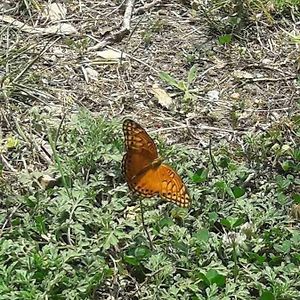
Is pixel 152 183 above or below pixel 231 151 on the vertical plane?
above

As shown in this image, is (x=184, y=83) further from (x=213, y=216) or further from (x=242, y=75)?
(x=213, y=216)

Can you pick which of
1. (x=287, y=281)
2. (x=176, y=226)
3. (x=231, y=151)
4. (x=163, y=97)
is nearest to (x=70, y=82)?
(x=163, y=97)

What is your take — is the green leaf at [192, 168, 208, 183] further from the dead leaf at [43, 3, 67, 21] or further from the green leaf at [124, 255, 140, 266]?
the dead leaf at [43, 3, 67, 21]

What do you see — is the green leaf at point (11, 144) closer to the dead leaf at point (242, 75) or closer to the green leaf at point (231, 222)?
the green leaf at point (231, 222)

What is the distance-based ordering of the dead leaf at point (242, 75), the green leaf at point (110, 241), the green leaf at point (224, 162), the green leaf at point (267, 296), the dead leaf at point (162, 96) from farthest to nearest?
the dead leaf at point (242, 75)
the dead leaf at point (162, 96)
the green leaf at point (224, 162)
the green leaf at point (110, 241)
the green leaf at point (267, 296)

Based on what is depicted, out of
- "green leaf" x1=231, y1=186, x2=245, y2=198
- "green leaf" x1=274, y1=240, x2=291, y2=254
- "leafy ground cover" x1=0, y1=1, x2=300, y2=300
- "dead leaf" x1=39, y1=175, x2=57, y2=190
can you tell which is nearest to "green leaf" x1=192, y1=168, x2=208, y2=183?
"leafy ground cover" x1=0, y1=1, x2=300, y2=300

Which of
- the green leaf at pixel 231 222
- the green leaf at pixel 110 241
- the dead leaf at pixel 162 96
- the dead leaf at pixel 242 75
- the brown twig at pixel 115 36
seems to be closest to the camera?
the green leaf at pixel 110 241

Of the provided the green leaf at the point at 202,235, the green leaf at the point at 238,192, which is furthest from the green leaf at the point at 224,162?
the green leaf at the point at 202,235

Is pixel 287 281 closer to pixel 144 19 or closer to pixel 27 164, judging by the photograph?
pixel 27 164
